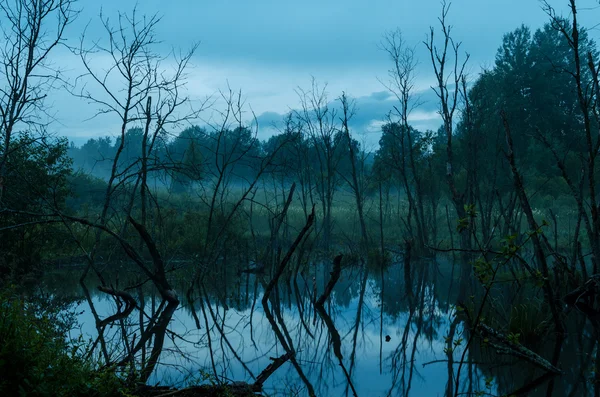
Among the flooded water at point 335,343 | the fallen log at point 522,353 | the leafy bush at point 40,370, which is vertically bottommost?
the flooded water at point 335,343

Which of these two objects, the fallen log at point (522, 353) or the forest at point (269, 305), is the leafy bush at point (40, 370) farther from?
the fallen log at point (522, 353)

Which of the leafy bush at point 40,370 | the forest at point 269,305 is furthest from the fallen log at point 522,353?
the leafy bush at point 40,370

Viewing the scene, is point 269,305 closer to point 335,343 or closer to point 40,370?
point 335,343

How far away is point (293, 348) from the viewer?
26.5ft

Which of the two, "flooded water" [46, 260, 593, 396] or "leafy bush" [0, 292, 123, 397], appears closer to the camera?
"leafy bush" [0, 292, 123, 397]

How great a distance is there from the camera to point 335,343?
8.55m

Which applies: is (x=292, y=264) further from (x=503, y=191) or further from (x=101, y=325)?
(x=503, y=191)

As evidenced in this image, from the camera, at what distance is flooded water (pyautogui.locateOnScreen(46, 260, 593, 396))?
618 cm

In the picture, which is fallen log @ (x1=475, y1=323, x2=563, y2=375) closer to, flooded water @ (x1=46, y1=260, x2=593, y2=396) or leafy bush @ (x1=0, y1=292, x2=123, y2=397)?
flooded water @ (x1=46, y1=260, x2=593, y2=396)

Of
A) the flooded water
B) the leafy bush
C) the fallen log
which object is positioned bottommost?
the flooded water

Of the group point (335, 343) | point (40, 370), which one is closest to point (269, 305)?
point (335, 343)

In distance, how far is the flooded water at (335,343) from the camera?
20.3 feet

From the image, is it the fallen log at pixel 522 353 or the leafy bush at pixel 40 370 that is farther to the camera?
the fallen log at pixel 522 353

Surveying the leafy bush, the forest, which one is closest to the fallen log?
the forest
